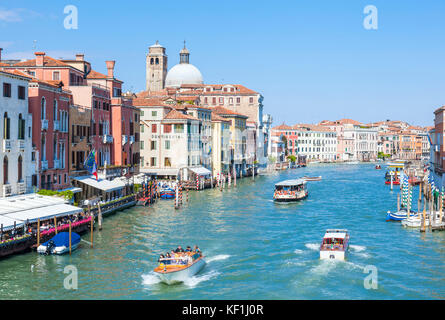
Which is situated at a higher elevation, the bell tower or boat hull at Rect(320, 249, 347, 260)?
the bell tower

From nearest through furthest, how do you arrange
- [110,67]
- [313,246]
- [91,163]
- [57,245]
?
[57,245]
[313,246]
[91,163]
[110,67]

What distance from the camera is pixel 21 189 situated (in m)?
33.7

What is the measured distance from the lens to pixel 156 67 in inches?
4614

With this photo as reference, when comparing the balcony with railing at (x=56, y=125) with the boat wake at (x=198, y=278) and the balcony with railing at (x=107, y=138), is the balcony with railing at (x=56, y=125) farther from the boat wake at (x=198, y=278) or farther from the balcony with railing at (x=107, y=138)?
the boat wake at (x=198, y=278)

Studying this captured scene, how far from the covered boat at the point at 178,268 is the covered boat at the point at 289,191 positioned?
2886 cm

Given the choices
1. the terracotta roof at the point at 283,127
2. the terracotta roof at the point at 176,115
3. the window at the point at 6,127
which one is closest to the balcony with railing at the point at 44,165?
the window at the point at 6,127

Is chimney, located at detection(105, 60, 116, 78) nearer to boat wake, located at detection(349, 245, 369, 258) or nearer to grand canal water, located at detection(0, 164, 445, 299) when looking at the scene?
grand canal water, located at detection(0, 164, 445, 299)

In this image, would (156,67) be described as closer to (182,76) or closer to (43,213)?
(182,76)

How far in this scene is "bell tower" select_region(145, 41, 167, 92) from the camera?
117062 mm

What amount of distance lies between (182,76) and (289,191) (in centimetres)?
6374

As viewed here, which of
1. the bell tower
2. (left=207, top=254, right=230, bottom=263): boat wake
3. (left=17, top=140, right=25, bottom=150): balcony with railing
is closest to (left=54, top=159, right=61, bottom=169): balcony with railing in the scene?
(left=17, top=140, right=25, bottom=150): balcony with railing

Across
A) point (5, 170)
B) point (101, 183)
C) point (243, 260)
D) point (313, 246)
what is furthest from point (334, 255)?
point (101, 183)

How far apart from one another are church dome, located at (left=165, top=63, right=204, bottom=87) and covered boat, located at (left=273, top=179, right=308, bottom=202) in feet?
195

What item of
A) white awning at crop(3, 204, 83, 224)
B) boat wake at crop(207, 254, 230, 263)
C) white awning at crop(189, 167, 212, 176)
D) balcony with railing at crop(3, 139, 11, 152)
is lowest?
boat wake at crop(207, 254, 230, 263)
